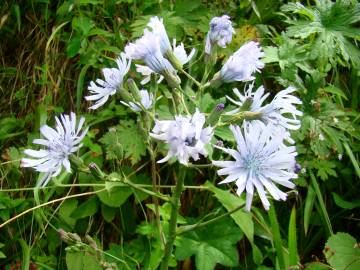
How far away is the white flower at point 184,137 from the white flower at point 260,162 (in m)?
0.07

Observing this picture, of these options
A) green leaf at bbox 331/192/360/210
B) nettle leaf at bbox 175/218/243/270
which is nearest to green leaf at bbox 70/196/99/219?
nettle leaf at bbox 175/218/243/270

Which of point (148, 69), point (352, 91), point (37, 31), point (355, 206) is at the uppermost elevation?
point (148, 69)

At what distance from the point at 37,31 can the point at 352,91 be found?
1773 millimetres

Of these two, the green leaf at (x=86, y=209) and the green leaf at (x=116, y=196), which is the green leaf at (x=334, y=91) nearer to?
the green leaf at (x=116, y=196)

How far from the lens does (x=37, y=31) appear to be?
2.91 metres

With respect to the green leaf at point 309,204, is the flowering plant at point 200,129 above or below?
above

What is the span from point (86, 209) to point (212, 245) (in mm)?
585

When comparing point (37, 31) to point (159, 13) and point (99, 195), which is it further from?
point (99, 195)

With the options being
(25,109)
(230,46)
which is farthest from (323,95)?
(25,109)

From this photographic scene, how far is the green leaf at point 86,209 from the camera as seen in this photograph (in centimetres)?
221

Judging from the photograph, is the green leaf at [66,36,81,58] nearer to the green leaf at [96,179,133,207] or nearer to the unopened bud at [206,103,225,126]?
the green leaf at [96,179,133,207]

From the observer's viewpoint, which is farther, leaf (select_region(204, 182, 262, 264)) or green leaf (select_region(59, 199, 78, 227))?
green leaf (select_region(59, 199, 78, 227))

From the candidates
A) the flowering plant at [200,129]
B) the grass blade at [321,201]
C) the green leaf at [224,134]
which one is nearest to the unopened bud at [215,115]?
the flowering plant at [200,129]

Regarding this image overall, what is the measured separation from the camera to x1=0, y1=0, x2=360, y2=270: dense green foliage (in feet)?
6.70
